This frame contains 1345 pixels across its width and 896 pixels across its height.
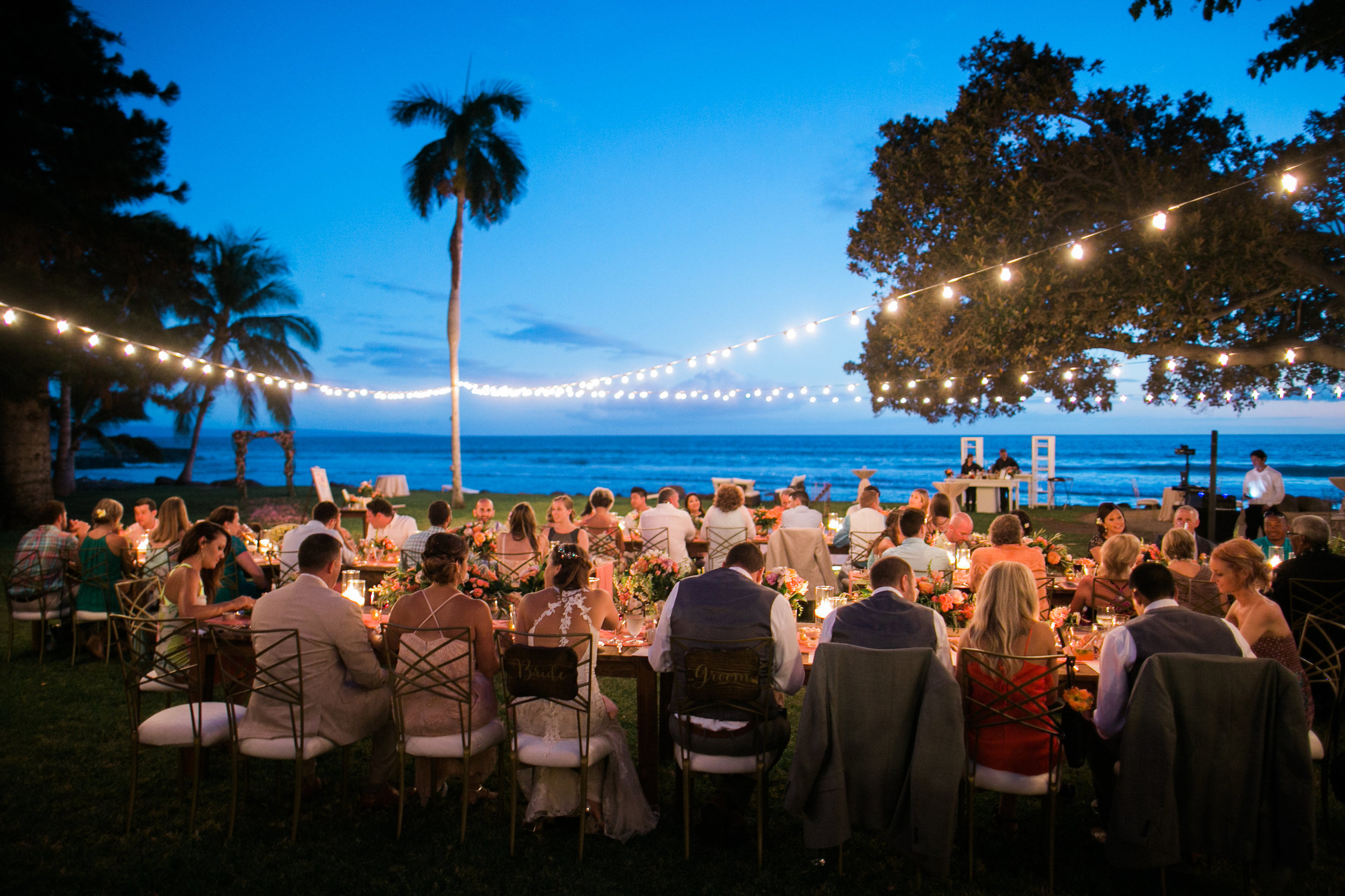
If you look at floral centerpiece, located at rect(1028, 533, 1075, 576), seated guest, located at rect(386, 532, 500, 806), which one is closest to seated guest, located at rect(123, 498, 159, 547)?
seated guest, located at rect(386, 532, 500, 806)

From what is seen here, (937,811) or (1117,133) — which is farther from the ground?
(1117,133)

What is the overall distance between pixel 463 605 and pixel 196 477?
160ft

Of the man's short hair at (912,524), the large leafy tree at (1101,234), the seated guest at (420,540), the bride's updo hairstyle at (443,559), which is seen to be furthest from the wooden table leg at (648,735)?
the large leafy tree at (1101,234)

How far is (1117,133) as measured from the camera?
11.7 m

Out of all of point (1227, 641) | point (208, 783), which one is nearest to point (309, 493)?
point (208, 783)

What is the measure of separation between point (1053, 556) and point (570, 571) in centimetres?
366

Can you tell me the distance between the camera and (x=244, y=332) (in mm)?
27078

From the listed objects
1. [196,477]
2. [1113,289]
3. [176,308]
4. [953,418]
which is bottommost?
[196,477]

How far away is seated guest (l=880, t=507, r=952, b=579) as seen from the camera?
5.37 m

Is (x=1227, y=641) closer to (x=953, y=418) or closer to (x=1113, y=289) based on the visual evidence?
(x=1113, y=289)

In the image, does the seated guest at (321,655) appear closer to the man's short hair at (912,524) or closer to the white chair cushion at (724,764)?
the white chair cushion at (724,764)

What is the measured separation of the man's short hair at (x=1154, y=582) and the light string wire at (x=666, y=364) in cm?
471

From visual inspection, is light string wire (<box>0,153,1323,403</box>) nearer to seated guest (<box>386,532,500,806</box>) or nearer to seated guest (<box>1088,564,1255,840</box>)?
seated guest (<box>1088,564,1255,840</box>)

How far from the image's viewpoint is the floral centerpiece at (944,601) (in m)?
4.13
